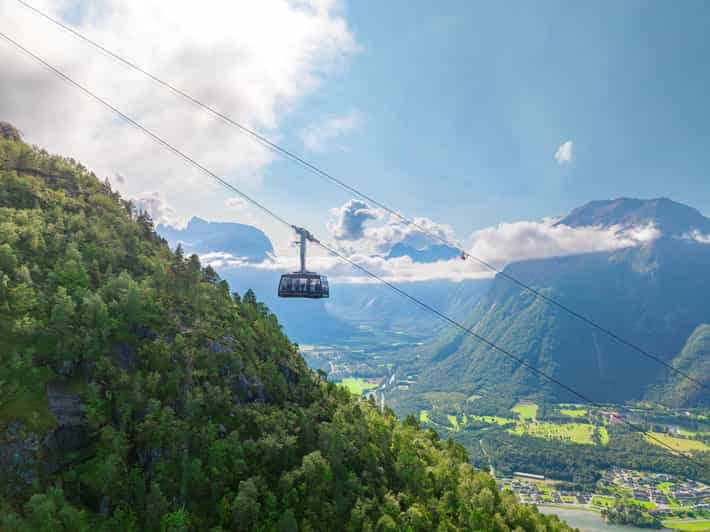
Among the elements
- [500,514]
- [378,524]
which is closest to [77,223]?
[378,524]

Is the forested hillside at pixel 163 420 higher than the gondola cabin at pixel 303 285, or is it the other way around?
the gondola cabin at pixel 303 285

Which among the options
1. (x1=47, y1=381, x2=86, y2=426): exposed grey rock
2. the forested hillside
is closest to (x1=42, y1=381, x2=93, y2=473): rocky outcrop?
(x1=47, y1=381, x2=86, y2=426): exposed grey rock

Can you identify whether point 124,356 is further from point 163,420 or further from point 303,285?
point 303,285

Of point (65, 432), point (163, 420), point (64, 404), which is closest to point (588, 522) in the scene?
point (163, 420)

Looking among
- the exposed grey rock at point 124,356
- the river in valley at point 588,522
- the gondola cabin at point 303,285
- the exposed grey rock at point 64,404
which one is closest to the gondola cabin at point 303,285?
the gondola cabin at point 303,285

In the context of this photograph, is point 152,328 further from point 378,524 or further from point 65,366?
point 378,524

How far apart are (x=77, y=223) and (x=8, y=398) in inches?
2403

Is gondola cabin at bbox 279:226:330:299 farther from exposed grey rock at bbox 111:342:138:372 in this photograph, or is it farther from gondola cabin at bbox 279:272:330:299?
exposed grey rock at bbox 111:342:138:372

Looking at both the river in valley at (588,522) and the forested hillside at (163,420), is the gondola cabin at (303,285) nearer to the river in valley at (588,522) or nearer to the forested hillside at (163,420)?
the forested hillside at (163,420)

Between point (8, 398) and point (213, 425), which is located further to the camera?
point (213, 425)

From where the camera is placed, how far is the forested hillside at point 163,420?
59.4 m

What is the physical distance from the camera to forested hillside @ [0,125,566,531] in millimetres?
59375

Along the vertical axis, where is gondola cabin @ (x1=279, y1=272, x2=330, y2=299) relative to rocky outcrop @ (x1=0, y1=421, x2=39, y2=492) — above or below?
above

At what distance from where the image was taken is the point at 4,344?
67625 mm
